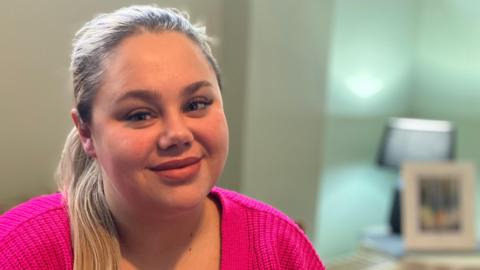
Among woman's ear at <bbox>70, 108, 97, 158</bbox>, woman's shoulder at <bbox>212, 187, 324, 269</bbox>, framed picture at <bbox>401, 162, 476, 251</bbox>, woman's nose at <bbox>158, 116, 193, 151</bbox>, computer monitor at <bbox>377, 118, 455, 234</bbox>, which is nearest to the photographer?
woman's nose at <bbox>158, 116, 193, 151</bbox>

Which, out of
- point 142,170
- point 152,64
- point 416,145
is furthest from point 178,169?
point 416,145

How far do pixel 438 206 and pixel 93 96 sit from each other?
1881mm

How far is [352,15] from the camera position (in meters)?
2.73

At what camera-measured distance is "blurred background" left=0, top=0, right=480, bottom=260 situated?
1.83 metres

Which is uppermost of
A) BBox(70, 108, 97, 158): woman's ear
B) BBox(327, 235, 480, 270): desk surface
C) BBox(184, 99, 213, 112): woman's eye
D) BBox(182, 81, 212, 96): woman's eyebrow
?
BBox(182, 81, 212, 96): woman's eyebrow

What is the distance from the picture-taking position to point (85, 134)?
0.96 meters

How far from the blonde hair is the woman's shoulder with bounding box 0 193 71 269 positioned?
20 millimetres

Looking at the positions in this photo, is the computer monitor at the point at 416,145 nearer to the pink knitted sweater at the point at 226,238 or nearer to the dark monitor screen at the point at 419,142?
the dark monitor screen at the point at 419,142

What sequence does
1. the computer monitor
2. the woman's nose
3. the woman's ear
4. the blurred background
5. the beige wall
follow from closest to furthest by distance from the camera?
the woman's nose, the woman's ear, the blurred background, the beige wall, the computer monitor

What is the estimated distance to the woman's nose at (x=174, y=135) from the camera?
0.85 meters

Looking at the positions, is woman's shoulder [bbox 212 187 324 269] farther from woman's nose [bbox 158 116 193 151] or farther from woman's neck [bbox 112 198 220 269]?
woman's nose [bbox 158 116 193 151]

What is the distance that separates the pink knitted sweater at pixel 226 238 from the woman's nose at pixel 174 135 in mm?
262

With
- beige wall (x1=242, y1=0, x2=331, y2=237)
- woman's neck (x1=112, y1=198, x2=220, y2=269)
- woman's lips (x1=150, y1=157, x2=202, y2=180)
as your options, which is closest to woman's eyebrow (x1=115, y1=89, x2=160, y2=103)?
woman's lips (x1=150, y1=157, x2=202, y2=180)

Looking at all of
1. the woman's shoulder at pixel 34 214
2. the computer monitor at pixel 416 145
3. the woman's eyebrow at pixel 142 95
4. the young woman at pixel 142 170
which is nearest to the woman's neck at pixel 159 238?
the young woman at pixel 142 170
